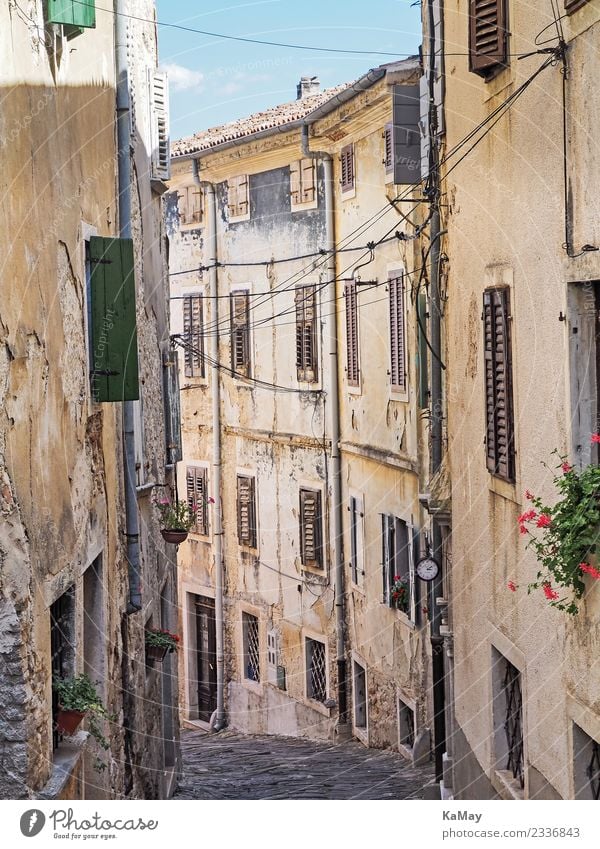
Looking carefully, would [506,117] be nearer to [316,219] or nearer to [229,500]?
[316,219]

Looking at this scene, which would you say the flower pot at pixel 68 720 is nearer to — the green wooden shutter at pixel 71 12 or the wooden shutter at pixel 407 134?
the green wooden shutter at pixel 71 12

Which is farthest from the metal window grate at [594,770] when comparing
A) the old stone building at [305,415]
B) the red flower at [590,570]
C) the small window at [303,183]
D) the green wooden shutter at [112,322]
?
the small window at [303,183]

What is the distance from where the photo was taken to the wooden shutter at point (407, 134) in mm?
14266

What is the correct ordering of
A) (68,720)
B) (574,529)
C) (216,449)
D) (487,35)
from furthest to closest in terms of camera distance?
(216,449) < (487,35) < (68,720) < (574,529)

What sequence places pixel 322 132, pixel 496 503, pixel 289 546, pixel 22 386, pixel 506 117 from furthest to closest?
pixel 289 546 < pixel 322 132 < pixel 496 503 < pixel 506 117 < pixel 22 386

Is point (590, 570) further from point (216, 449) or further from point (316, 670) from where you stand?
point (216, 449)

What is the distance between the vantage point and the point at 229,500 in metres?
24.8

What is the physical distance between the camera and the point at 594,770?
26.2 feet

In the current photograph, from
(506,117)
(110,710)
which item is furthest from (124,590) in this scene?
(506,117)

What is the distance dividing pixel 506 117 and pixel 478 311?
1.92 metres

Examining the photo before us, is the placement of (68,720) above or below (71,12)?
below

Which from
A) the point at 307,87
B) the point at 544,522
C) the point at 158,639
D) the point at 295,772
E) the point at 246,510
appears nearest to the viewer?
the point at 544,522

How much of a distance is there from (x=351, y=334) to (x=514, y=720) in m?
10.3

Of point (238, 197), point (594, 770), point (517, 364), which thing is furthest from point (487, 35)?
point (238, 197)
